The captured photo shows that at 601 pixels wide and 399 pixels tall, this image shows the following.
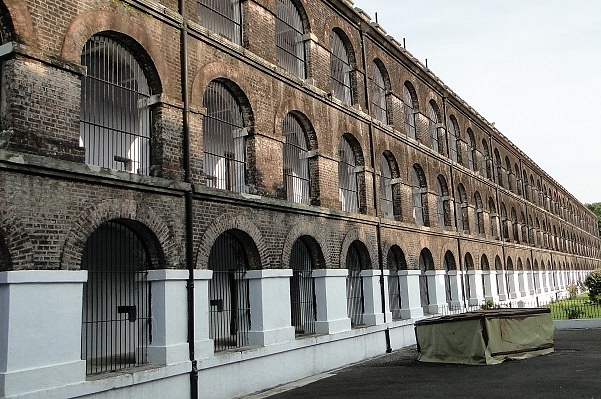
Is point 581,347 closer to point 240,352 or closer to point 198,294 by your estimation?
point 240,352

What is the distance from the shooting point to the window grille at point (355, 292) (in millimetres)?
18594

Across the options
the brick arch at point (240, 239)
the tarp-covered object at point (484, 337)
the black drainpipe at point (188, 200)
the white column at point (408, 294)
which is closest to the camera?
the black drainpipe at point (188, 200)

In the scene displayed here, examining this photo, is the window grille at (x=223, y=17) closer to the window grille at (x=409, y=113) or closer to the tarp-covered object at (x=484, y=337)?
the tarp-covered object at (x=484, y=337)

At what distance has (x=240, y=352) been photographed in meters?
12.4

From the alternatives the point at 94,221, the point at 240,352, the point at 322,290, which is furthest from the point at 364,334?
the point at 94,221

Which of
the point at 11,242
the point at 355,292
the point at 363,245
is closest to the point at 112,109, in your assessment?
the point at 11,242

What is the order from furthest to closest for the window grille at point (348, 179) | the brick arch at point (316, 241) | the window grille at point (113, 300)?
the window grille at point (348, 179)
the brick arch at point (316, 241)
the window grille at point (113, 300)

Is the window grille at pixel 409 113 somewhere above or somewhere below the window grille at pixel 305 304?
above

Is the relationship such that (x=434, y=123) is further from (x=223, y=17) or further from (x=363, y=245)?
(x=223, y=17)

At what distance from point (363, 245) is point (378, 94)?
21.7 ft

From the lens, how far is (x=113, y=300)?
43.1ft

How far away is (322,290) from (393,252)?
593 cm

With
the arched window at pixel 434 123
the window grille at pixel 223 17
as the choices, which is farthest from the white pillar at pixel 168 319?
the arched window at pixel 434 123

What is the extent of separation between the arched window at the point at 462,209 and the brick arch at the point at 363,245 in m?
11.0
